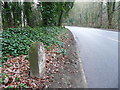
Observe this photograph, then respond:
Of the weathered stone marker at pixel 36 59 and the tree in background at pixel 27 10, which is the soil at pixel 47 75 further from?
the tree in background at pixel 27 10

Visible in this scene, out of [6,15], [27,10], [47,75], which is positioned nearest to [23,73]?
[47,75]

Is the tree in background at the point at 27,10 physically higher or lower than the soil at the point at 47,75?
higher

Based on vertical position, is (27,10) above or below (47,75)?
above

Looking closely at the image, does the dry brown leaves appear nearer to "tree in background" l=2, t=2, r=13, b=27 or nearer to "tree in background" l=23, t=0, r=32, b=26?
"tree in background" l=2, t=2, r=13, b=27

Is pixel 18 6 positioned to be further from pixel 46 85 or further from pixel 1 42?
pixel 46 85

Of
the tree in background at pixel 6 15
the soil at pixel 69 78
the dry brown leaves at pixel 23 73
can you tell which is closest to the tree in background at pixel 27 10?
the tree in background at pixel 6 15

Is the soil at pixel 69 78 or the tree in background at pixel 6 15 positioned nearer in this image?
the soil at pixel 69 78

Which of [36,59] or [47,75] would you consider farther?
[47,75]

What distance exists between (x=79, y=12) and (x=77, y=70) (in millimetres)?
49301

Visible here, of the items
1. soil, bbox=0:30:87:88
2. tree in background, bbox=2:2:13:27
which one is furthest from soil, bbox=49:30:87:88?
tree in background, bbox=2:2:13:27

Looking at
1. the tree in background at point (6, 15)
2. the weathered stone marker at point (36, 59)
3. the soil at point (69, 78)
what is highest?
the tree in background at point (6, 15)

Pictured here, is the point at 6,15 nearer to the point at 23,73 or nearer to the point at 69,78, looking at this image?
the point at 23,73

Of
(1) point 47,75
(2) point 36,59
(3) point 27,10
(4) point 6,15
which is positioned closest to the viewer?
(2) point 36,59

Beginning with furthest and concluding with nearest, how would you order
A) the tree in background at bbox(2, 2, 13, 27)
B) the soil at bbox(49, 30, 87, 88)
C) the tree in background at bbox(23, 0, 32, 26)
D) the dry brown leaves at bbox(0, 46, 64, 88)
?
1. the tree in background at bbox(23, 0, 32, 26)
2. the tree in background at bbox(2, 2, 13, 27)
3. the dry brown leaves at bbox(0, 46, 64, 88)
4. the soil at bbox(49, 30, 87, 88)
